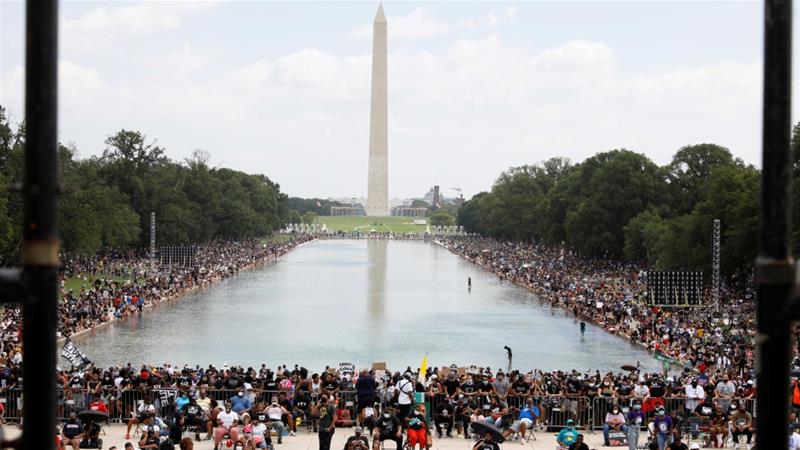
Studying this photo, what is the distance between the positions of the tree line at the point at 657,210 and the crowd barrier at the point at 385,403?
89.8 ft

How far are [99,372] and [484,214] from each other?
483ft

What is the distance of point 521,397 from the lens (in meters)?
21.7

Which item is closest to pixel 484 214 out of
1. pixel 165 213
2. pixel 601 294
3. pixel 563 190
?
pixel 563 190

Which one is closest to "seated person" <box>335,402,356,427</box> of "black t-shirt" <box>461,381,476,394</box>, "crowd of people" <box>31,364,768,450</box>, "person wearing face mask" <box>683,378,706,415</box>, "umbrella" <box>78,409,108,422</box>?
"crowd of people" <box>31,364,768,450</box>

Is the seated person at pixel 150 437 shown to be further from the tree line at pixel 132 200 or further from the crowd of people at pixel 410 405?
the tree line at pixel 132 200

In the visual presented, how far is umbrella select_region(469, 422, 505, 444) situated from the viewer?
17.0m

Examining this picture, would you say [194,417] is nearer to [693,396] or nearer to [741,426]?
[693,396]

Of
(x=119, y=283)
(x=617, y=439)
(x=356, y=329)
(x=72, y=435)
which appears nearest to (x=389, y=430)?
(x=617, y=439)

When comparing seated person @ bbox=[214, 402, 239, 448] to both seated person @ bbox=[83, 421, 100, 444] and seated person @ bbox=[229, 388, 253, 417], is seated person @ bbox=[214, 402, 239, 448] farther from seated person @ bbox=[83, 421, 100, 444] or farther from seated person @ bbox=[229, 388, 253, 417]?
seated person @ bbox=[83, 421, 100, 444]

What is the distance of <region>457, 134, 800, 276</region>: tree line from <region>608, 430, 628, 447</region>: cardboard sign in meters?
29.5

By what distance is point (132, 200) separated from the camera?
9488cm

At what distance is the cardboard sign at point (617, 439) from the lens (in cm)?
1900

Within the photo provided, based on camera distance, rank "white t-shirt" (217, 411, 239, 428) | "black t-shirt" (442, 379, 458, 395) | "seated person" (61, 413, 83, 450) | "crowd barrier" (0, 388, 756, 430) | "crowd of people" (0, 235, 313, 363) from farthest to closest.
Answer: "crowd of people" (0, 235, 313, 363)
"black t-shirt" (442, 379, 458, 395)
"crowd barrier" (0, 388, 756, 430)
"white t-shirt" (217, 411, 239, 428)
"seated person" (61, 413, 83, 450)

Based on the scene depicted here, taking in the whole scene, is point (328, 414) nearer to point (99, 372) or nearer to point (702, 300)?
point (99, 372)
